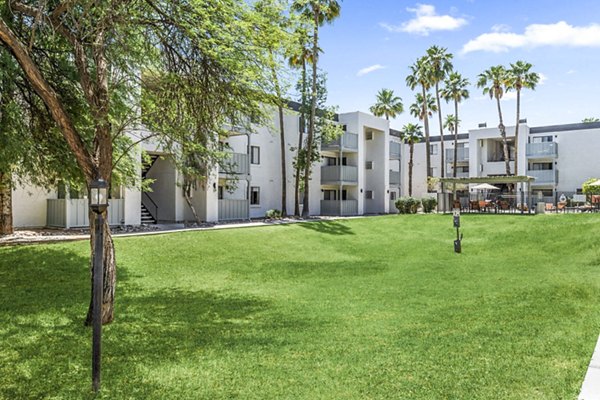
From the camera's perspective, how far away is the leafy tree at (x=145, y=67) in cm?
720

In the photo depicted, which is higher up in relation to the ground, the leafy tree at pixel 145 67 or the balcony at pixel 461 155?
the balcony at pixel 461 155

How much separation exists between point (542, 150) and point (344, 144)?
69.0 ft

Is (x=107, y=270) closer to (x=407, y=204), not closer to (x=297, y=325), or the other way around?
(x=297, y=325)

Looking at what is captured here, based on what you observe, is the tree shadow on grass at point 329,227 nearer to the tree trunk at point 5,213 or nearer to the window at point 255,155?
the window at point 255,155

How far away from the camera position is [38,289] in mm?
10703

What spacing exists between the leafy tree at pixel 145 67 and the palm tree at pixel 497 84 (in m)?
39.9

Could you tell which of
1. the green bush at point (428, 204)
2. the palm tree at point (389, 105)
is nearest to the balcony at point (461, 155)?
the palm tree at point (389, 105)

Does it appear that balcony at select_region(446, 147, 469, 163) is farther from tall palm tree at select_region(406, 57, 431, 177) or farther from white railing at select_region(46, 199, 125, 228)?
white railing at select_region(46, 199, 125, 228)

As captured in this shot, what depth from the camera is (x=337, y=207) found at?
1438 inches

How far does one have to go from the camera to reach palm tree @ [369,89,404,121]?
47.4 metres

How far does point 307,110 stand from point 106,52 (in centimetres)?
2442

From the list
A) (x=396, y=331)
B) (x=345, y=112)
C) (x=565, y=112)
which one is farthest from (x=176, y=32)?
(x=565, y=112)

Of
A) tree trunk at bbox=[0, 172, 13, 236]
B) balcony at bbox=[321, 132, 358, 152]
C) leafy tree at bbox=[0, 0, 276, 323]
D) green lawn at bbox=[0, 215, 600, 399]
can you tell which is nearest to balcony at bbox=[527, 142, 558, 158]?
balcony at bbox=[321, 132, 358, 152]

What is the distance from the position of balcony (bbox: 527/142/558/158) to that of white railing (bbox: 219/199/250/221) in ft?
100
